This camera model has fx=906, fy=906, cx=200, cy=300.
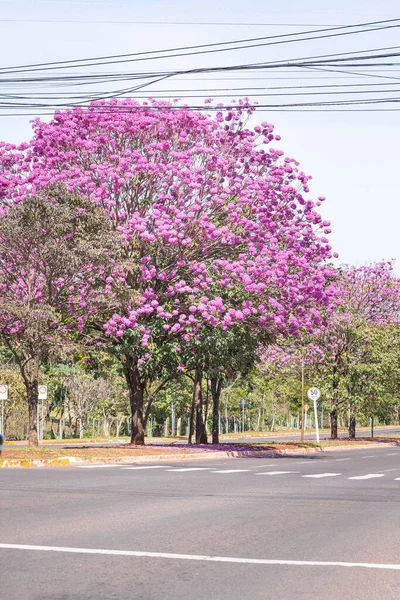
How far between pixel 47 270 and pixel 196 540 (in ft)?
61.9

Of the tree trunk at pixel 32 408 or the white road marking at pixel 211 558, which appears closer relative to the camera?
the white road marking at pixel 211 558

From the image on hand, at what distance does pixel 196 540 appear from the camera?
934cm

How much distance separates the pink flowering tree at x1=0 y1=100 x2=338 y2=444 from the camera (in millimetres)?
28125

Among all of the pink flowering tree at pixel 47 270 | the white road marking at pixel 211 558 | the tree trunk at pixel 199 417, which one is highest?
the pink flowering tree at pixel 47 270

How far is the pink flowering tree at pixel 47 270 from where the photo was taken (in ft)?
85.6

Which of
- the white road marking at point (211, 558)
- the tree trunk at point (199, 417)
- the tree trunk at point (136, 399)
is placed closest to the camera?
the white road marking at point (211, 558)

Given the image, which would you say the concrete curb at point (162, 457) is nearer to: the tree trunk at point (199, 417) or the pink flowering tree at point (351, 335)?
the tree trunk at point (199, 417)

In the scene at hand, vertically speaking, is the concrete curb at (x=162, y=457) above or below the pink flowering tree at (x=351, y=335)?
below

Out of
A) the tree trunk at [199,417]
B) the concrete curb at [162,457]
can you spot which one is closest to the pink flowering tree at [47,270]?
the concrete curb at [162,457]

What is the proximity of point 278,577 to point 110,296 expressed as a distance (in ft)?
67.4

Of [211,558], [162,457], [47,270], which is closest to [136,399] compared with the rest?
[162,457]

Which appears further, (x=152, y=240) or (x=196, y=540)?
(x=152, y=240)

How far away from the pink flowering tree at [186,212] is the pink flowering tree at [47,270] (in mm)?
988

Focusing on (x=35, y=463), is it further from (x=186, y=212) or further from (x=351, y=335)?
(x=351, y=335)
